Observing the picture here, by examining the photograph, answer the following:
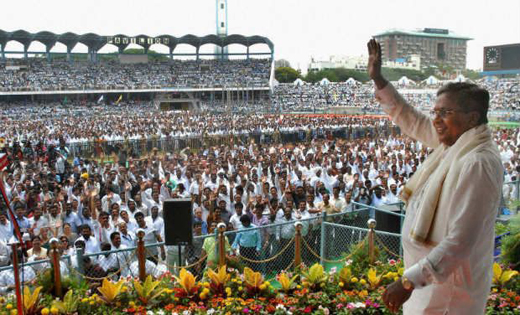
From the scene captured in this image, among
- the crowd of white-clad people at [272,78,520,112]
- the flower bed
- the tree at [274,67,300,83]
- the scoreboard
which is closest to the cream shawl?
the flower bed

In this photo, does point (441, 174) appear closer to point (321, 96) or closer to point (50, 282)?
point (50, 282)

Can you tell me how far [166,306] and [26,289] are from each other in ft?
3.86

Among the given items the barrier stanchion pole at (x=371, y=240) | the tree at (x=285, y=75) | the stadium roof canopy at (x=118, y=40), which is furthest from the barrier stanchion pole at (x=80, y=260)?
the tree at (x=285, y=75)

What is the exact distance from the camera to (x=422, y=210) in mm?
1831

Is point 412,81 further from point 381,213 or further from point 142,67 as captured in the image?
point 142,67

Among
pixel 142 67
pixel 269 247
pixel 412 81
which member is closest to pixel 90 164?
pixel 269 247

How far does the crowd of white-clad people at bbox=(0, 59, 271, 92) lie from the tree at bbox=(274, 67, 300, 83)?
11.6 meters

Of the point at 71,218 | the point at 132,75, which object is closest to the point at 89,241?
the point at 71,218

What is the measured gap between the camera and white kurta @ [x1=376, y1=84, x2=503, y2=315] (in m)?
1.67

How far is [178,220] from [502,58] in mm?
38966

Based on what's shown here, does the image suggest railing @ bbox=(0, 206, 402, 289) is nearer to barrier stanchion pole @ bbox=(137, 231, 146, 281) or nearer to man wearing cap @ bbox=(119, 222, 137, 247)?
barrier stanchion pole @ bbox=(137, 231, 146, 281)

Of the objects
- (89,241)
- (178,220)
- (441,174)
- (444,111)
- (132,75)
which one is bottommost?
(89,241)

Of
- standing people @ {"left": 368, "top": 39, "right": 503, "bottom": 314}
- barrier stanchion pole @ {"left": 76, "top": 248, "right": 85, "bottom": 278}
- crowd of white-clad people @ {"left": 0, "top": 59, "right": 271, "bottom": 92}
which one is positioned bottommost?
barrier stanchion pole @ {"left": 76, "top": 248, "right": 85, "bottom": 278}

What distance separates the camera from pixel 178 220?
4.77 meters
